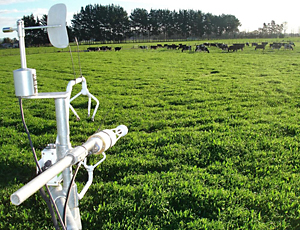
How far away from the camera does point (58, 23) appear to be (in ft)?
Result: 5.18

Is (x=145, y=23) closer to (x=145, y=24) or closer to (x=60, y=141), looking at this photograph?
(x=145, y=24)

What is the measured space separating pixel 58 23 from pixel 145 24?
91.4 metres

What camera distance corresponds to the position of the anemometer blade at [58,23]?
157cm

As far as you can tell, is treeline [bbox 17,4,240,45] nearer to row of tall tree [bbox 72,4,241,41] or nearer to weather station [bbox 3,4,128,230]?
row of tall tree [bbox 72,4,241,41]

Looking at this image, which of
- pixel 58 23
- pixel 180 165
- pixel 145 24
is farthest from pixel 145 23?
pixel 58 23

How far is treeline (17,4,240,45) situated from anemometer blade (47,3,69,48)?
7778 centimetres

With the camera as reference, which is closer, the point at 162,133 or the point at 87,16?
the point at 162,133

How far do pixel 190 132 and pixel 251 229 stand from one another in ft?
9.35

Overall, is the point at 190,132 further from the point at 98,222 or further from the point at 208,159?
the point at 98,222

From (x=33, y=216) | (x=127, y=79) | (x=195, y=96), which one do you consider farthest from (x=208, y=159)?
(x=127, y=79)

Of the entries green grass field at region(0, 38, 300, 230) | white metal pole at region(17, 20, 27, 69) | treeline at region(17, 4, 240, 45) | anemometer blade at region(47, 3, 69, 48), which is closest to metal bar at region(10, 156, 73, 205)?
white metal pole at region(17, 20, 27, 69)

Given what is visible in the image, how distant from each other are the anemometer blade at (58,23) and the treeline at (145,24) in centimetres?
7778

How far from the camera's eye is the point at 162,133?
5.98m

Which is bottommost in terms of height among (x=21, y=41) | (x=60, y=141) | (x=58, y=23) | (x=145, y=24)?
(x=60, y=141)
